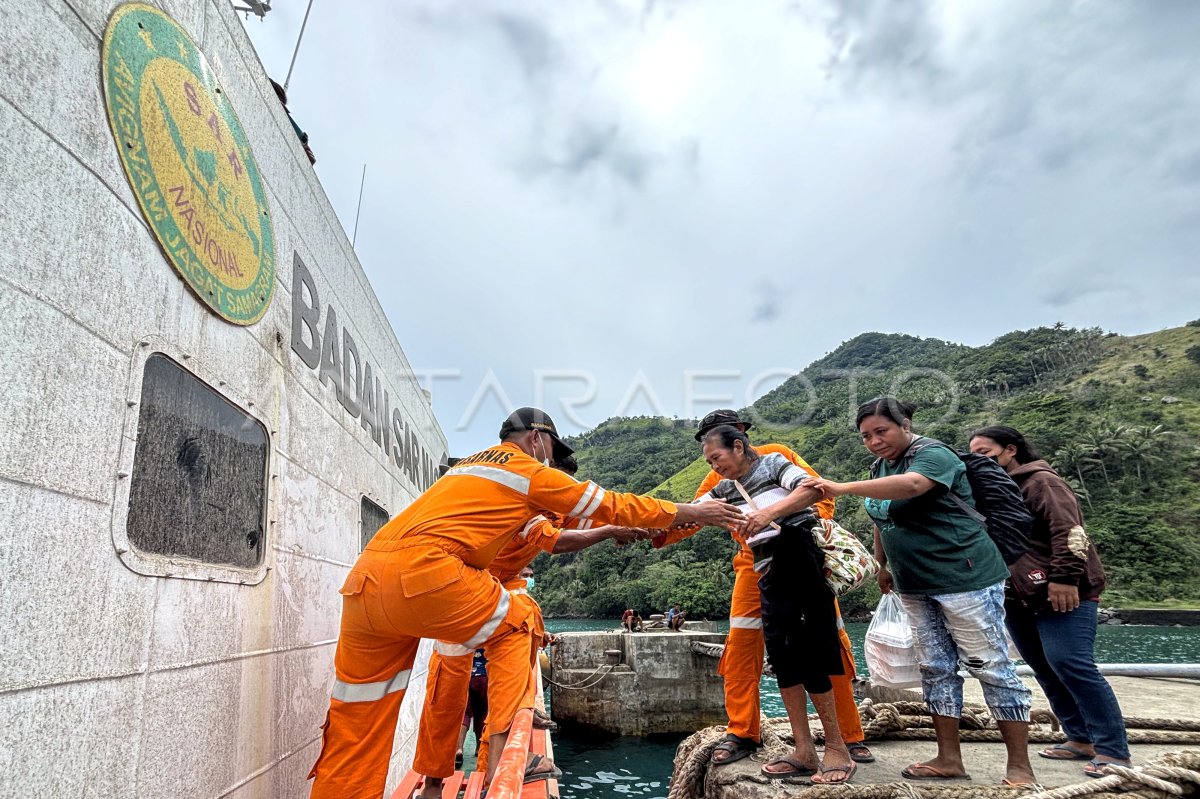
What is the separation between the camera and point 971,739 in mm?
3521

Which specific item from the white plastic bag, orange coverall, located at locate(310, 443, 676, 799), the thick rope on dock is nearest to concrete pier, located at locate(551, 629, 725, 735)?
the thick rope on dock

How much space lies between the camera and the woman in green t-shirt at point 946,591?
2.71 meters

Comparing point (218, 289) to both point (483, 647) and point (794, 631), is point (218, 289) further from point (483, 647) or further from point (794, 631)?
point (794, 631)

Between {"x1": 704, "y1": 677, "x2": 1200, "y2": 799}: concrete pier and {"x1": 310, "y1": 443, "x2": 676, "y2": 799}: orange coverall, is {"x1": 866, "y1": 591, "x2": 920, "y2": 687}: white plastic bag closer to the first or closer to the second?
{"x1": 704, "y1": 677, "x2": 1200, "y2": 799}: concrete pier

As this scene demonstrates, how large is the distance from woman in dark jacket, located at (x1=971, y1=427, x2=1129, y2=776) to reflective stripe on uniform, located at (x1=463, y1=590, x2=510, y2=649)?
Answer: 106 inches

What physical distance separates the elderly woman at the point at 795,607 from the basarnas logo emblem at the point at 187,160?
2.60m

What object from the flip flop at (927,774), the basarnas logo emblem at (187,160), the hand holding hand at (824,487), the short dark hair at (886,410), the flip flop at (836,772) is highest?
the basarnas logo emblem at (187,160)

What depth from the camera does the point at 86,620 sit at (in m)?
1.64

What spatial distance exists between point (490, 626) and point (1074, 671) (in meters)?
2.83

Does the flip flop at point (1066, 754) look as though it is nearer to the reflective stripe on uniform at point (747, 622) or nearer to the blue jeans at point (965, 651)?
the blue jeans at point (965, 651)

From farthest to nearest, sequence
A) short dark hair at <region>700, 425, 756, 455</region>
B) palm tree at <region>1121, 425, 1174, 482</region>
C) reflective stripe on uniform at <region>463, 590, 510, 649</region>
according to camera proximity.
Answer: palm tree at <region>1121, 425, 1174, 482</region> → short dark hair at <region>700, 425, 756, 455</region> → reflective stripe on uniform at <region>463, 590, 510, 649</region>

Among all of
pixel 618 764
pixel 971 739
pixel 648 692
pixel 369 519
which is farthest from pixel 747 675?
pixel 648 692

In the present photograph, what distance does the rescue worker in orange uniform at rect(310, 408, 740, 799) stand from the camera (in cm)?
236

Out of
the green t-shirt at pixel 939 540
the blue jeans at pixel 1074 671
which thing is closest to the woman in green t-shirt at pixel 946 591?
the green t-shirt at pixel 939 540
